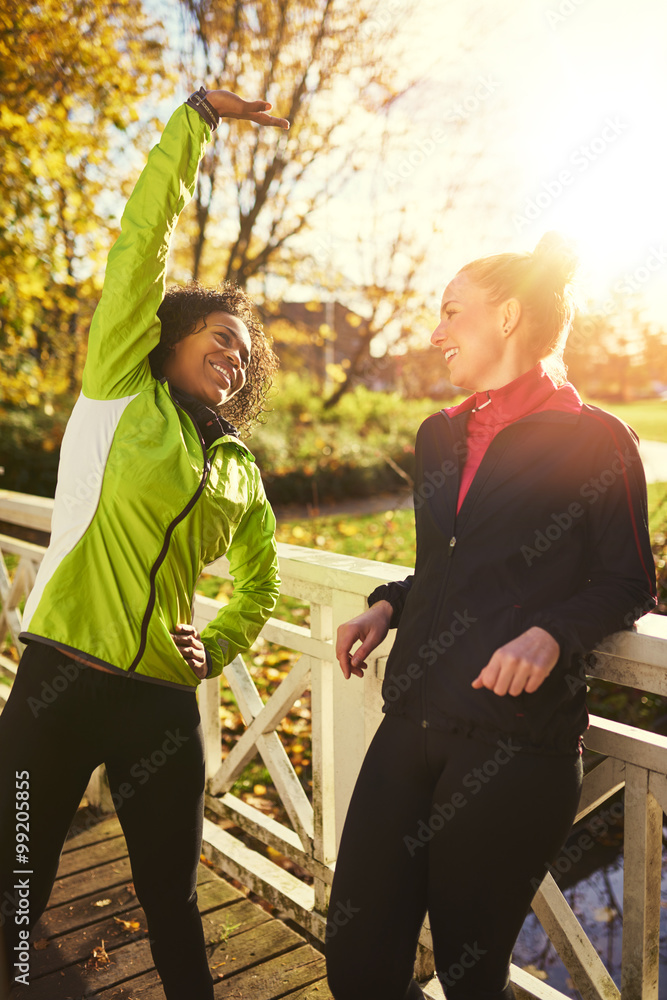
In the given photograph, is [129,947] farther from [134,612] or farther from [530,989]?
[134,612]

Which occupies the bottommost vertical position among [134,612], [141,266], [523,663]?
[134,612]

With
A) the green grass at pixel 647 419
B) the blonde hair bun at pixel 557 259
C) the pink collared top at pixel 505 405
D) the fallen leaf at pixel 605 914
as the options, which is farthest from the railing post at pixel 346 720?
the green grass at pixel 647 419

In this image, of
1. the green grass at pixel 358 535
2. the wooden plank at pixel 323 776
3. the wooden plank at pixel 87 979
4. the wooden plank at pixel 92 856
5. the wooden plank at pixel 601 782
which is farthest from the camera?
the green grass at pixel 358 535

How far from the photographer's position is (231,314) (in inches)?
81.8

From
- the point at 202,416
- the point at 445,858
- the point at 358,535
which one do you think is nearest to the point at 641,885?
the point at 445,858

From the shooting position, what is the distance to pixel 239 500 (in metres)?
1.95

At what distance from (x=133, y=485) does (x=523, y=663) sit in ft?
3.10

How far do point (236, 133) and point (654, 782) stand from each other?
9554 mm

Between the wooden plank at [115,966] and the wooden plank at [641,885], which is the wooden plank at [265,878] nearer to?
the wooden plank at [115,966]

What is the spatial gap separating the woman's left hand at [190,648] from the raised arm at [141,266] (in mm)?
590

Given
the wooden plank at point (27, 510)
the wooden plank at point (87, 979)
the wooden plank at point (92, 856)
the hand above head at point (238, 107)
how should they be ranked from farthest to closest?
the wooden plank at point (27, 510), the wooden plank at point (92, 856), the wooden plank at point (87, 979), the hand above head at point (238, 107)

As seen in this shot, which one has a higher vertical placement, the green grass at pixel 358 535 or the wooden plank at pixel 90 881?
the green grass at pixel 358 535

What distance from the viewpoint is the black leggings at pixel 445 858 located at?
4.70ft

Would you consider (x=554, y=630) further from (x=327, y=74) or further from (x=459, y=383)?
(x=327, y=74)
